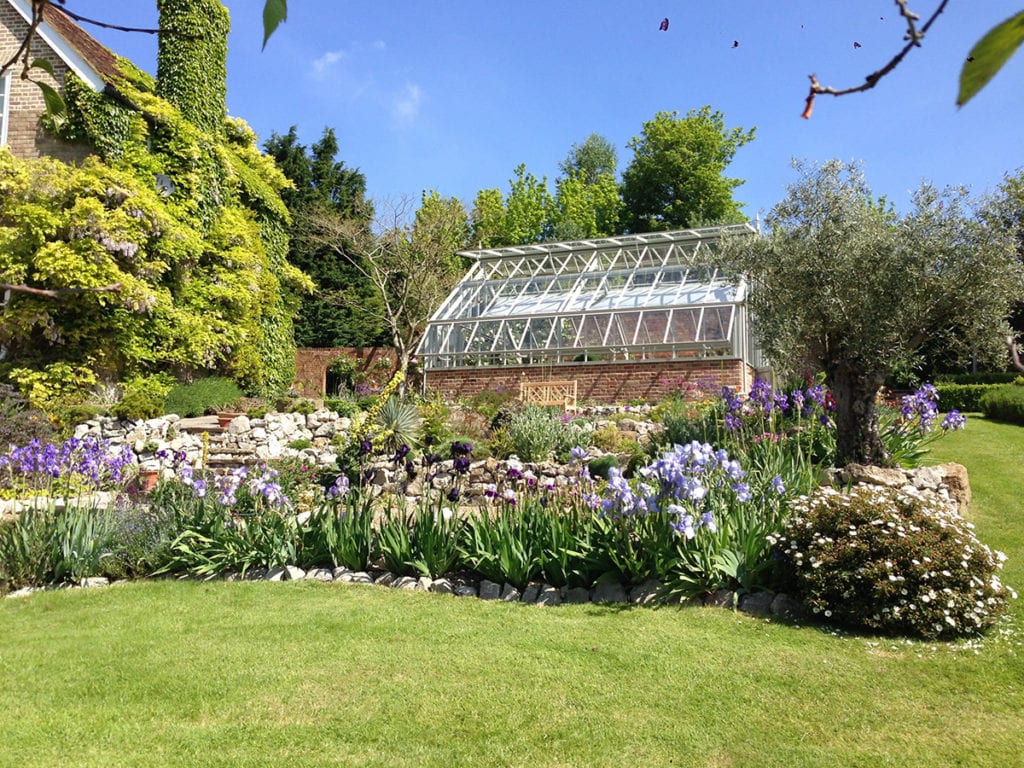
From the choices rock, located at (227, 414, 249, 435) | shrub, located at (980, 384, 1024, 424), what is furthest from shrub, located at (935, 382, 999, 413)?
rock, located at (227, 414, 249, 435)

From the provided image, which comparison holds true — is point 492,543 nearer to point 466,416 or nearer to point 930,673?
point 930,673

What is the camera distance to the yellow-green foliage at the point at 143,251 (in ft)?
49.6

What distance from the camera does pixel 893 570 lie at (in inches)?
232

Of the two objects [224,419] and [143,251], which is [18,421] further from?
[143,251]

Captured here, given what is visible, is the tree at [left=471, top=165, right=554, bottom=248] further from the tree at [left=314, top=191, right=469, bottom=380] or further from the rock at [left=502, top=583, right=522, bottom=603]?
the rock at [left=502, top=583, right=522, bottom=603]

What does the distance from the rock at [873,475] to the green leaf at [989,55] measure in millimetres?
8630

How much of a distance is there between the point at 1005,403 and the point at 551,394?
30.4 ft

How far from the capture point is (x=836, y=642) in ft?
18.1

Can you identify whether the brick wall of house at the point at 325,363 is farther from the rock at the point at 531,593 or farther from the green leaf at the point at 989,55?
the green leaf at the point at 989,55

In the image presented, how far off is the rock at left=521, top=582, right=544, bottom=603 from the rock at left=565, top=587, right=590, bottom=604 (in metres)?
0.26

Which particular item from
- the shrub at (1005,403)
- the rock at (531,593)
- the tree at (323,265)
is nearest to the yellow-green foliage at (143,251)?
the tree at (323,265)

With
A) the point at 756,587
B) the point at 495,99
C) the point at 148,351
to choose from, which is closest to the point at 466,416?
the point at 148,351

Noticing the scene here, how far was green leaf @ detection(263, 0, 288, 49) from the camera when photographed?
771 millimetres

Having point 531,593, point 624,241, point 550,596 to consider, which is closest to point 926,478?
point 550,596
